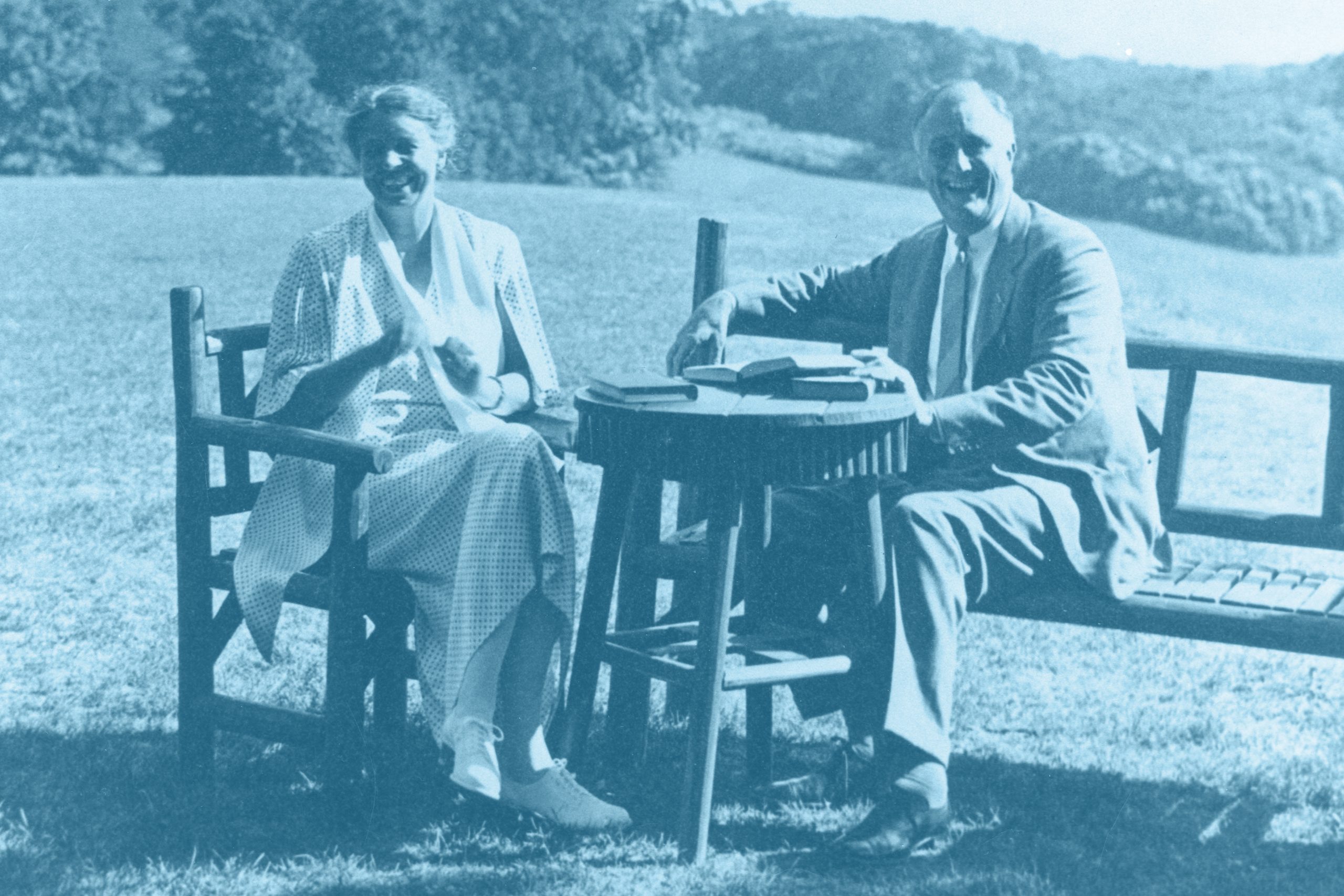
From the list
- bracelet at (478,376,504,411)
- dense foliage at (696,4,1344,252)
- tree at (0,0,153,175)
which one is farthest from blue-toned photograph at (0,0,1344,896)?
tree at (0,0,153,175)

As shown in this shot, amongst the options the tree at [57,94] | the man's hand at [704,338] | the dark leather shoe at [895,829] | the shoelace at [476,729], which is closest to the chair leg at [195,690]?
the shoelace at [476,729]

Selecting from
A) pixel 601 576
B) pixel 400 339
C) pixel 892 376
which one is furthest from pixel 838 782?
pixel 400 339

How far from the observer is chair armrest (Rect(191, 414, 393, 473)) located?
3.98 meters

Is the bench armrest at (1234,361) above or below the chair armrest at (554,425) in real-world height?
above

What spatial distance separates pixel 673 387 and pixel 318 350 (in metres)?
0.94

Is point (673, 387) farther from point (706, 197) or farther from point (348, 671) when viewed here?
point (706, 197)

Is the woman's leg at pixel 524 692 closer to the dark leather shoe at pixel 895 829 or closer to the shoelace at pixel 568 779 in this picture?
the shoelace at pixel 568 779

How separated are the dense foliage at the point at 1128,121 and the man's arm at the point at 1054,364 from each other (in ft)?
69.3

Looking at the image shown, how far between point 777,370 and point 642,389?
1.08 ft

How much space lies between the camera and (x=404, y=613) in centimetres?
426

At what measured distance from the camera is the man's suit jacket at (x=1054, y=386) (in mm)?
4211

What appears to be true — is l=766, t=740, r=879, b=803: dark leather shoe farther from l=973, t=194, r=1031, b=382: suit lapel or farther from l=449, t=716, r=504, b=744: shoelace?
l=973, t=194, r=1031, b=382: suit lapel

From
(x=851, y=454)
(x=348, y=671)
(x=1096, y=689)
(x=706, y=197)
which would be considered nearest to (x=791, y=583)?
(x=851, y=454)

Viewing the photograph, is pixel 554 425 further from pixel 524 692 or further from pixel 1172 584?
pixel 1172 584
